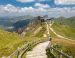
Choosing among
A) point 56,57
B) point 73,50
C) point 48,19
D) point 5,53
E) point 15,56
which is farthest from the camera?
point 48,19

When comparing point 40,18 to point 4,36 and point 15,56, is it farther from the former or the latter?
point 15,56

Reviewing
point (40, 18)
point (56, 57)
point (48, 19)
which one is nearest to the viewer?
point (56, 57)

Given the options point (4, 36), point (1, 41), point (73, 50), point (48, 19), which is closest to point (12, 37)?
point (4, 36)

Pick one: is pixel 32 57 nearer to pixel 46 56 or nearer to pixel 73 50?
pixel 46 56

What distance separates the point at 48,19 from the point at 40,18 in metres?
19.1

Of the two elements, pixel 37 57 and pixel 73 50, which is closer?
Answer: pixel 37 57

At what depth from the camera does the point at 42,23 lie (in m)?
170

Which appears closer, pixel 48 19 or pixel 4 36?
pixel 4 36

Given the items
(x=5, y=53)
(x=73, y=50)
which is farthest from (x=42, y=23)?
(x=5, y=53)

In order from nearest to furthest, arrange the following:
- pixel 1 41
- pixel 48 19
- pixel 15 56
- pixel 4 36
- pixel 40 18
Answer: pixel 15 56 < pixel 1 41 < pixel 4 36 < pixel 40 18 < pixel 48 19

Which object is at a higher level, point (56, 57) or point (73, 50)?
point (56, 57)

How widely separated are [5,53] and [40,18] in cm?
12730

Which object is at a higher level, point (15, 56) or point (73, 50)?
point (15, 56)

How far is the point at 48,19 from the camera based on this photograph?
616 feet
